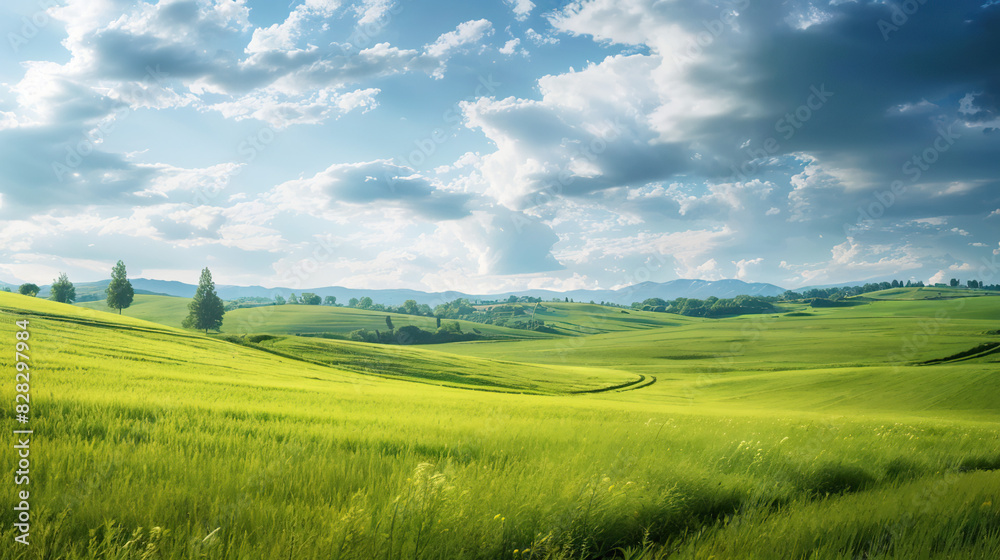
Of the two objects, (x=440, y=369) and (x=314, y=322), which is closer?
(x=440, y=369)

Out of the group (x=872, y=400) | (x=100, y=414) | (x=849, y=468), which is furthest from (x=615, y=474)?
(x=872, y=400)

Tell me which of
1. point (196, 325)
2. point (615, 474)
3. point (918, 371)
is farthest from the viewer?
point (196, 325)

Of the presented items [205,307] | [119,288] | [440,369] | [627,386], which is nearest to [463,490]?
[440,369]

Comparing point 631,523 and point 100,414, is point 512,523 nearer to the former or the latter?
point 631,523

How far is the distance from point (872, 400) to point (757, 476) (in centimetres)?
5083

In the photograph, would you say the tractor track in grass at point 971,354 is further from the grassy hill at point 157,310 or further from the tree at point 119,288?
the grassy hill at point 157,310

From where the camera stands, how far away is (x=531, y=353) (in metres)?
106

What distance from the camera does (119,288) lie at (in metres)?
90.4

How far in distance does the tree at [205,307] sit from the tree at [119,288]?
16.0 m

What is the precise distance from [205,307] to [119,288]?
19.8 metres

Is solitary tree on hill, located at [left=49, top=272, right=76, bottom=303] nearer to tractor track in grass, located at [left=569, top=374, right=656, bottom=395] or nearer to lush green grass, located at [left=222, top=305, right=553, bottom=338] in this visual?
lush green grass, located at [left=222, top=305, right=553, bottom=338]

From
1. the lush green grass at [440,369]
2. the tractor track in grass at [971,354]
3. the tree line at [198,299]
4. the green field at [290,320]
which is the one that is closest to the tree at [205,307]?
the tree line at [198,299]

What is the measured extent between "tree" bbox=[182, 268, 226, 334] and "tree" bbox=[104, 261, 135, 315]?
1600 centimetres

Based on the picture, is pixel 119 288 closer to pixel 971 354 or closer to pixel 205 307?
pixel 205 307
